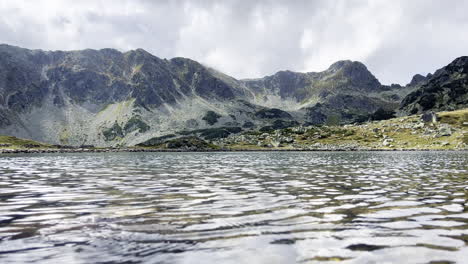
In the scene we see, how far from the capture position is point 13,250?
27.9 feet

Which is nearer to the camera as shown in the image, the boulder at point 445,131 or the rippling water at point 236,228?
the rippling water at point 236,228

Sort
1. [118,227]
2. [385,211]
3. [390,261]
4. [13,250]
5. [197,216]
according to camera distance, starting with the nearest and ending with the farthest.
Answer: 1. [390,261]
2. [13,250]
3. [118,227]
4. [197,216]
5. [385,211]

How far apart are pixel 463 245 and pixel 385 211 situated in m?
4.89

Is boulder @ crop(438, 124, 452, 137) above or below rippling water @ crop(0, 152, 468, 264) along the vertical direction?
above

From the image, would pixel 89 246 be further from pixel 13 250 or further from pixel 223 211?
pixel 223 211

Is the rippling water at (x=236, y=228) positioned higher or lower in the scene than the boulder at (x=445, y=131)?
lower

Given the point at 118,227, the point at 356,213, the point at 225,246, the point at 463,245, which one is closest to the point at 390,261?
the point at 463,245

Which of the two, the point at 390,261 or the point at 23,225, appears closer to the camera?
the point at 390,261

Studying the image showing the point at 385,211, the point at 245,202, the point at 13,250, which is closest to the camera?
the point at 13,250

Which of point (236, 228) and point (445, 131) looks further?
point (445, 131)

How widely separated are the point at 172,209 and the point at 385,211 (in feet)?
28.9

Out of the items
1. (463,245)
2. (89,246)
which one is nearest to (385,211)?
(463,245)

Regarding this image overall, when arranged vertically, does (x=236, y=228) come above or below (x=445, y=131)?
below

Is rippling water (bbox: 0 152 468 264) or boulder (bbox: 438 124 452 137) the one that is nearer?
rippling water (bbox: 0 152 468 264)
